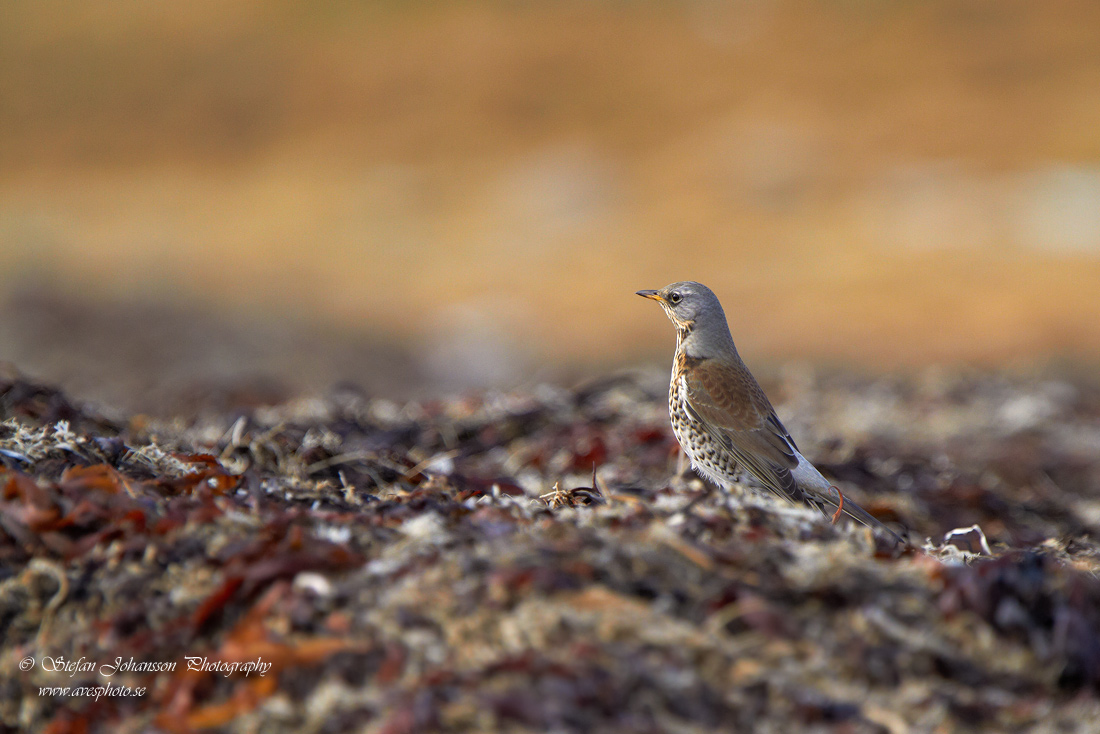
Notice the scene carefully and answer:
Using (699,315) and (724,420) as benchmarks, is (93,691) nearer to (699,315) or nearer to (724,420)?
(724,420)

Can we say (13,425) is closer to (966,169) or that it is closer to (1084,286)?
(1084,286)

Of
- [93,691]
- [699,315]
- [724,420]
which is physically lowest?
[93,691]

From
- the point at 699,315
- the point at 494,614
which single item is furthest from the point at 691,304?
the point at 494,614

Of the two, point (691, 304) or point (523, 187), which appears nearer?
Result: point (691, 304)

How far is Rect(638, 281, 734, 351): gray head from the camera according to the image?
177 inches

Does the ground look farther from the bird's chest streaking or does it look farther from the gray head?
the gray head

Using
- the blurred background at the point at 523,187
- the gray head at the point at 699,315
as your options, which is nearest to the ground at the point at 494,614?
the gray head at the point at 699,315

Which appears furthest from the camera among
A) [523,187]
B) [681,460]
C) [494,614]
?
[523,187]

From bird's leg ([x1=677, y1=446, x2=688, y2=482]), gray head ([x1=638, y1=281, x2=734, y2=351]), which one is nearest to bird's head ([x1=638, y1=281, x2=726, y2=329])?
gray head ([x1=638, y1=281, x2=734, y2=351])

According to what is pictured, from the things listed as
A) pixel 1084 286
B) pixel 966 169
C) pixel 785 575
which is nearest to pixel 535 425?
pixel 785 575

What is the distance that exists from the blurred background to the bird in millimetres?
3909

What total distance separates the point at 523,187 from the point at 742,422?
95.7 feet

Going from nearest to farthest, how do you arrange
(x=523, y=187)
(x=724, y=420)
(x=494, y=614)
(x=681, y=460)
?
(x=494, y=614)
(x=724, y=420)
(x=681, y=460)
(x=523, y=187)

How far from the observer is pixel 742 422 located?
165 inches
